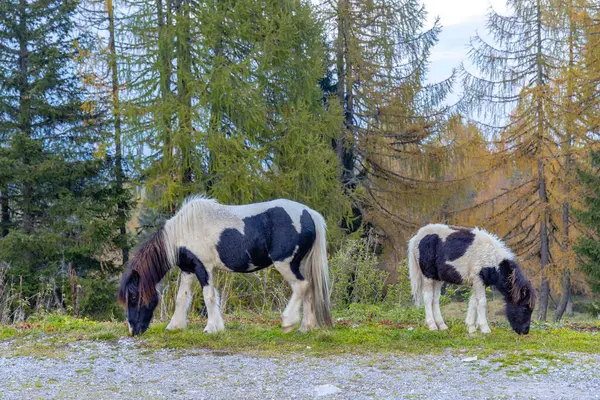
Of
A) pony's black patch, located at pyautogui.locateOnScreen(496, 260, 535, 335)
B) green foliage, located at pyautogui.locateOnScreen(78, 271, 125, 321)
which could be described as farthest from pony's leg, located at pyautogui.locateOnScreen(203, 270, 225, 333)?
green foliage, located at pyautogui.locateOnScreen(78, 271, 125, 321)

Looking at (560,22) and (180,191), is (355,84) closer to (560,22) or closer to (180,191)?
(560,22)

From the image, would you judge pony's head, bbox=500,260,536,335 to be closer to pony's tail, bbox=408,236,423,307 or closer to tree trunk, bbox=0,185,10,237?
pony's tail, bbox=408,236,423,307

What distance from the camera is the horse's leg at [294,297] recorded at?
6.64 metres

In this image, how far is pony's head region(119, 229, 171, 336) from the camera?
262 inches

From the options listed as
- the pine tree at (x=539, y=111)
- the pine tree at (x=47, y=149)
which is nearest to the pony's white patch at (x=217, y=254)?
the pine tree at (x=47, y=149)

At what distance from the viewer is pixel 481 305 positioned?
272 inches

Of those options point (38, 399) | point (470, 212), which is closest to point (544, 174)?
point (470, 212)

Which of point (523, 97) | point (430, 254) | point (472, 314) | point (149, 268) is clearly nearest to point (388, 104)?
point (523, 97)

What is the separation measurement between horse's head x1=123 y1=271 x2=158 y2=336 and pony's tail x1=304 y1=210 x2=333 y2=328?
1967 millimetres

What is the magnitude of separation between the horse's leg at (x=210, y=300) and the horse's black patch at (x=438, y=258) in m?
2.72

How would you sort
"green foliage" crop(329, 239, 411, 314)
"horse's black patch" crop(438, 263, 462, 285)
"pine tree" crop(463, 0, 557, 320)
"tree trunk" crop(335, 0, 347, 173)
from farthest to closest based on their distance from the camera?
"tree trunk" crop(335, 0, 347, 173) → "pine tree" crop(463, 0, 557, 320) → "green foliage" crop(329, 239, 411, 314) → "horse's black patch" crop(438, 263, 462, 285)

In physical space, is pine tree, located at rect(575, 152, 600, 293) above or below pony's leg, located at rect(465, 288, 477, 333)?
above

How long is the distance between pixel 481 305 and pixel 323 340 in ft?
6.99


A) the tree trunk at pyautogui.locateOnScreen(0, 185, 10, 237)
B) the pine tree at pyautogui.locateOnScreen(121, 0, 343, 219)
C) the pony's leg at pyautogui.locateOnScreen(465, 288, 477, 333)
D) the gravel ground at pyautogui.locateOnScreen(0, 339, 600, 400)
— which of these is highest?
the pine tree at pyautogui.locateOnScreen(121, 0, 343, 219)
